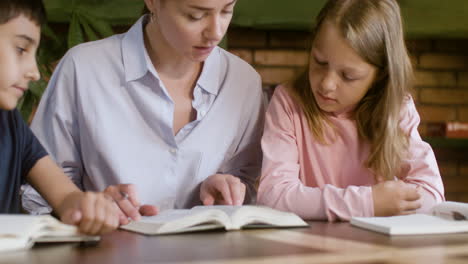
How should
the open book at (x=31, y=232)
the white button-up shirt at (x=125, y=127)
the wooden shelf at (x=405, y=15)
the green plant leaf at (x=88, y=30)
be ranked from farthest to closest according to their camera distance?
the wooden shelf at (x=405, y=15) → the green plant leaf at (x=88, y=30) → the white button-up shirt at (x=125, y=127) → the open book at (x=31, y=232)

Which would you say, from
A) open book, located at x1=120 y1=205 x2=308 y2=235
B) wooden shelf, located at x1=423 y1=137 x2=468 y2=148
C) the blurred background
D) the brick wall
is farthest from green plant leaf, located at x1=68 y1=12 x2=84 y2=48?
wooden shelf, located at x1=423 y1=137 x2=468 y2=148

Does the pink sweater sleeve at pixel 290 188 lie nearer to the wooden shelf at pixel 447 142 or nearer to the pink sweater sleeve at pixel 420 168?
the pink sweater sleeve at pixel 420 168

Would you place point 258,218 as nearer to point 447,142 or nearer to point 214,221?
point 214,221

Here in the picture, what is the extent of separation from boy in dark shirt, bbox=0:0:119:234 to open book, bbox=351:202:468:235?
0.47 meters

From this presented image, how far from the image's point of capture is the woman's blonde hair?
1.46 meters

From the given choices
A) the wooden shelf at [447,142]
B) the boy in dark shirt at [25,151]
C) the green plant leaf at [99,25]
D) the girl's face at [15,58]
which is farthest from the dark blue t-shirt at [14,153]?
the wooden shelf at [447,142]

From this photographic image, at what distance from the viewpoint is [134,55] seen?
1.56 metres

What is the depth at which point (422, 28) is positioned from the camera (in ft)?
10.6

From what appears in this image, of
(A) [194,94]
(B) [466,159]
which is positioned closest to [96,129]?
(A) [194,94]

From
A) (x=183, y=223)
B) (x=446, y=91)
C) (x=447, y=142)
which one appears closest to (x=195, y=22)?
(x=183, y=223)

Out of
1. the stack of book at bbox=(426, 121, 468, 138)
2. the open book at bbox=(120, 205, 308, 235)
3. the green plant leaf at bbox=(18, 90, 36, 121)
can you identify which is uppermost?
the green plant leaf at bbox=(18, 90, 36, 121)

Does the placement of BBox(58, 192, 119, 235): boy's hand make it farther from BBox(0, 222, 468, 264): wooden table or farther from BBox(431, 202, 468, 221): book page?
BBox(431, 202, 468, 221): book page

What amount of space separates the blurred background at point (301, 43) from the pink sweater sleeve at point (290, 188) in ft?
3.66

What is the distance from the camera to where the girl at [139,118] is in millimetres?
1531
